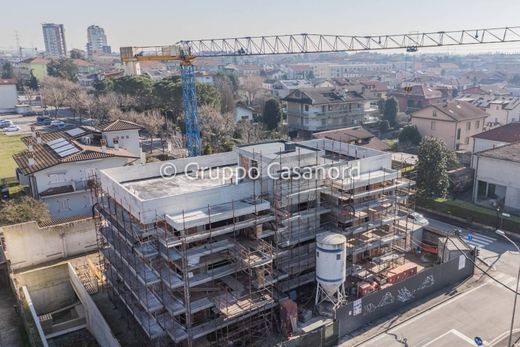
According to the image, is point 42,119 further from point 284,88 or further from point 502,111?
point 502,111

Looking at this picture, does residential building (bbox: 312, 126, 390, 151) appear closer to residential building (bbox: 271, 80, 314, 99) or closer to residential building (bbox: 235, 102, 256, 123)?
residential building (bbox: 235, 102, 256, 123)

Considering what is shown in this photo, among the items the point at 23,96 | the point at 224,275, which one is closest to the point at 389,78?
the point at 23,96

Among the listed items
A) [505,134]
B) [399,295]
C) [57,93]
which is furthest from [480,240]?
[57,93]

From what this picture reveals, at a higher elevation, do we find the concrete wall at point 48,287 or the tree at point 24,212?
the tree at point 24,212

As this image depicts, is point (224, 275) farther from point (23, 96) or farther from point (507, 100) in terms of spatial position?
point (23, 96)

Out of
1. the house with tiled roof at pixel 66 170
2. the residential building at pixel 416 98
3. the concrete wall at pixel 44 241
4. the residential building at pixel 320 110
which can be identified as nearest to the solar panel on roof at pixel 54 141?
the house with tiled roof at pixel 66 170

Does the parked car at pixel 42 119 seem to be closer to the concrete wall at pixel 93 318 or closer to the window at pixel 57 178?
the window at pixel 57 178

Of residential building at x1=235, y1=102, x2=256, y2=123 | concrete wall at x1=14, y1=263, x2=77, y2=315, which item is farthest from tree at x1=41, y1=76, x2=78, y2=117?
concrete wall at x1=14, y1=263, x2=77, y2=315
